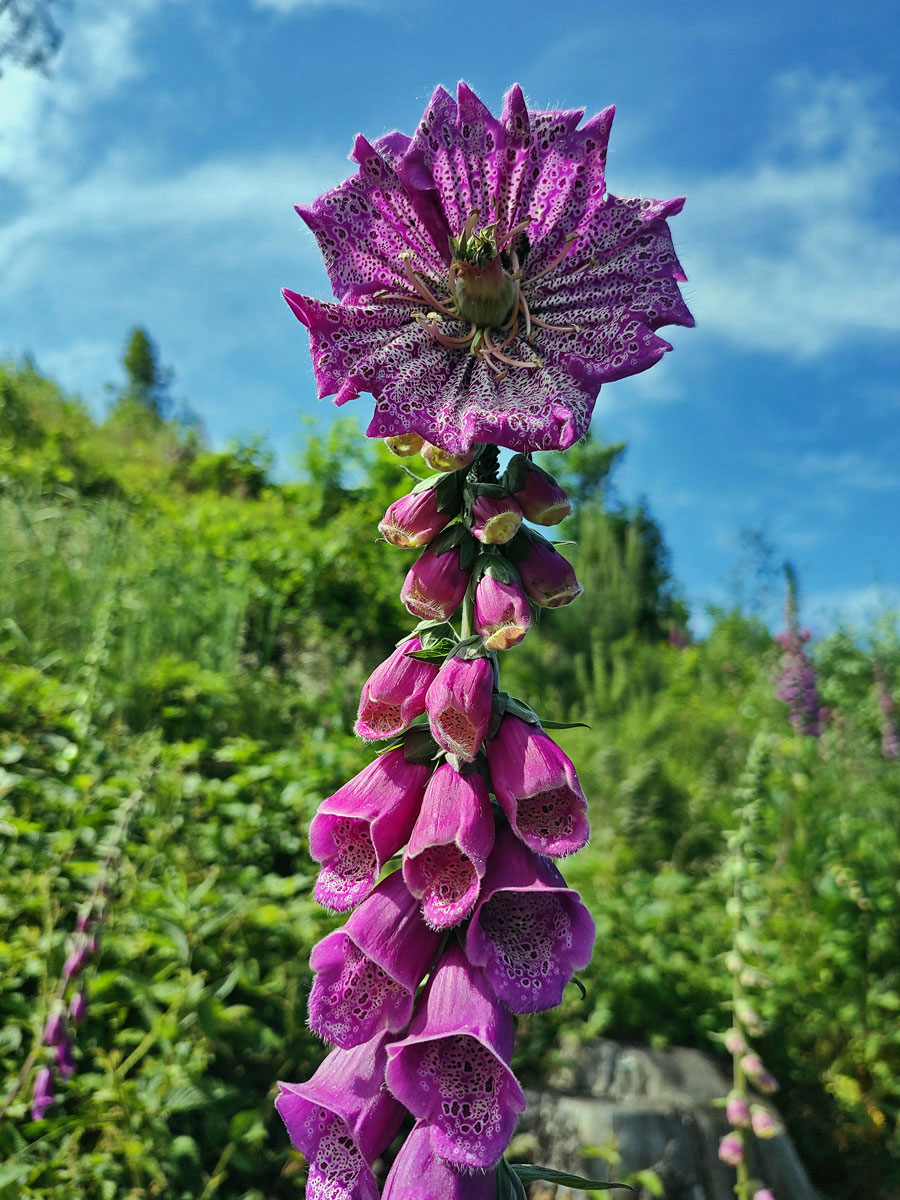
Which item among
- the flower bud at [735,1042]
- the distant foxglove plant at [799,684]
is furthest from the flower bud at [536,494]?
the distant foxglove plant at [799,684]

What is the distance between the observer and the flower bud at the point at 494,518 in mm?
939

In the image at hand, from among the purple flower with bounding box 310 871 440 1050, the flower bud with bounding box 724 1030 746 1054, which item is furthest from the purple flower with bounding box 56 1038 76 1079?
the flower bud with bounding box 724 1030 746 1054

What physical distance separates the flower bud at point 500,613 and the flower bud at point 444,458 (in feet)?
0.46

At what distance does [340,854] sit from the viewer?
1.02 m

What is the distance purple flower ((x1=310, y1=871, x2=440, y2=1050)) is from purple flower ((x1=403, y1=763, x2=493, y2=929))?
47mm

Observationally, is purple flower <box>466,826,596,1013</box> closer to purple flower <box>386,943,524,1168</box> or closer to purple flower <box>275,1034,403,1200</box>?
purple flower <box>386,943,524,1168</box>

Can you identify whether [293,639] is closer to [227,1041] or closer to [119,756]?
[119,756]

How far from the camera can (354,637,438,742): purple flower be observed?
0.99 meters

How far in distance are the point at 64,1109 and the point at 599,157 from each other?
2.57 m

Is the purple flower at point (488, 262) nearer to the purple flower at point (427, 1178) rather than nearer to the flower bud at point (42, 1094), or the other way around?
the purple flower at point (427, 1178)

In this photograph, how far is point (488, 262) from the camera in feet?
3.38

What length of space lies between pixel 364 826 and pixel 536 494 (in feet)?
1.54

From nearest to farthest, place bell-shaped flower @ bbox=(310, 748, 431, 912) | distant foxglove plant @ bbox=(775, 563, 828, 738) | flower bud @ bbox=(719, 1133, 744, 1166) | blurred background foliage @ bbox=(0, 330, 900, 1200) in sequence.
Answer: bell-shaped flower @ bbox=(310, 748, 431, 912), flower bud @ bbox=(719, 1133, 744, 1166), blurred background foliage @ bbox=(0, 330, 900, 1200), distant foxglove plant @ bbox=(775, 563, 828, 738)

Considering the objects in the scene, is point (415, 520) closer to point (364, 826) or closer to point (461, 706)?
point (461, 706)
